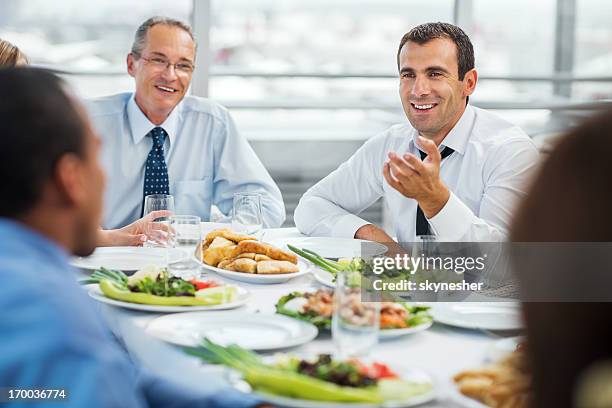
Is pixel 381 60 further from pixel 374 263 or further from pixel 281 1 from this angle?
pixel 374 263

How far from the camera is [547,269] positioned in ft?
2.59

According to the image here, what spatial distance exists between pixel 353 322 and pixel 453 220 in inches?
36.7

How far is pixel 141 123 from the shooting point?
3.24 m

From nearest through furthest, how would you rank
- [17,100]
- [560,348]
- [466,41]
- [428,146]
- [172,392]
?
[560,348]
[17,100]
[172,392]
[428,146]
[466,41]

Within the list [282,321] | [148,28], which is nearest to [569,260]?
[282,321]

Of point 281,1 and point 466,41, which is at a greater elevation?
point 281,1

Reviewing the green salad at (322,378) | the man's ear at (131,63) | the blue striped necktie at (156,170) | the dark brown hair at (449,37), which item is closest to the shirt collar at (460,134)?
the dark brown hair at (449,37)

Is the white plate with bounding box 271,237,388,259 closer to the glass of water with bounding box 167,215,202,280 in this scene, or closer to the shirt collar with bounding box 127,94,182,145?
the glass of water with bounding box 167,215,202,280

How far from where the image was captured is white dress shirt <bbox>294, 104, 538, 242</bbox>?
266 centimetres

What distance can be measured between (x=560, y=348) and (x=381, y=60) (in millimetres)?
12473

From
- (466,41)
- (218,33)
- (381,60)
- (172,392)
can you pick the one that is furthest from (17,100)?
(381,60)

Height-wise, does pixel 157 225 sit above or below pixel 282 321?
above

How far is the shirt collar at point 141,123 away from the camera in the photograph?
322cm

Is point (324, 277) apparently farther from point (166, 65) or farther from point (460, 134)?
point (166, 65)
